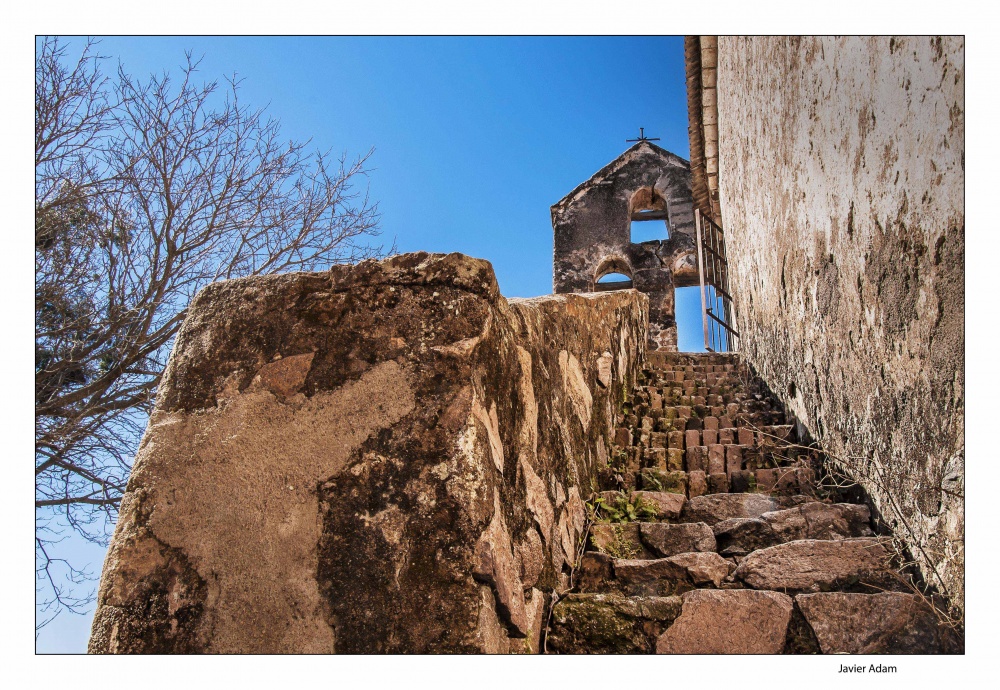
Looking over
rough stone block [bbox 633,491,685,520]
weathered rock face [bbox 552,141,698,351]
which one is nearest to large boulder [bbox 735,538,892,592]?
rough stone block [bbox 633,491,685,520]

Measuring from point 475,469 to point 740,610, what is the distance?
3.04ft

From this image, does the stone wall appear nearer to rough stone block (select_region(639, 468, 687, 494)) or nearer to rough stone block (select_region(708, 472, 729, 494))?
rough stone block (select_region(708, 472, 729, 494))

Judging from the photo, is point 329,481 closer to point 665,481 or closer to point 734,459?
point 665,481

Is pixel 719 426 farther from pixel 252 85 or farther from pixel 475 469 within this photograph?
pixel 252 85

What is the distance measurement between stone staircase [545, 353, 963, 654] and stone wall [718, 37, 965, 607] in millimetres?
150

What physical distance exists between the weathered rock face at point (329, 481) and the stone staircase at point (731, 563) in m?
0.37

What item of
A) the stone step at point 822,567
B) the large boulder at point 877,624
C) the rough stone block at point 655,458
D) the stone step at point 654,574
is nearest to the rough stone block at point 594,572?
the stone step at point 654,574

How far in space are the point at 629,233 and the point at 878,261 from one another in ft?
36.7

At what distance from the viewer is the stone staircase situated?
181 centimetres

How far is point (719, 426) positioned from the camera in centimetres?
367

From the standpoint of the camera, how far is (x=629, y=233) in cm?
1327

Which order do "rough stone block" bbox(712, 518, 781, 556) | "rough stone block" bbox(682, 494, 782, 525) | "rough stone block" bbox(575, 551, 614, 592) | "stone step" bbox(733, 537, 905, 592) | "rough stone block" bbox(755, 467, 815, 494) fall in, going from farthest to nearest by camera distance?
1. "rough stone block" bbox(755, 467, 815, 494)
2. "rough stone block" bbox(682, 494, 782, 525)
3. "rough stone block" bbox(712, 518, 781, 556)
4. "rough stone block" bbox(575, 551, 614, 592)
5. "stone step" bbox(733, 537, 905, 592)

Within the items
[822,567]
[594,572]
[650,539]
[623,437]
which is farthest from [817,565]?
[623,437]

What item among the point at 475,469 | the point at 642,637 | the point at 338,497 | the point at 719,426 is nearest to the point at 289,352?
the point at 338,497
